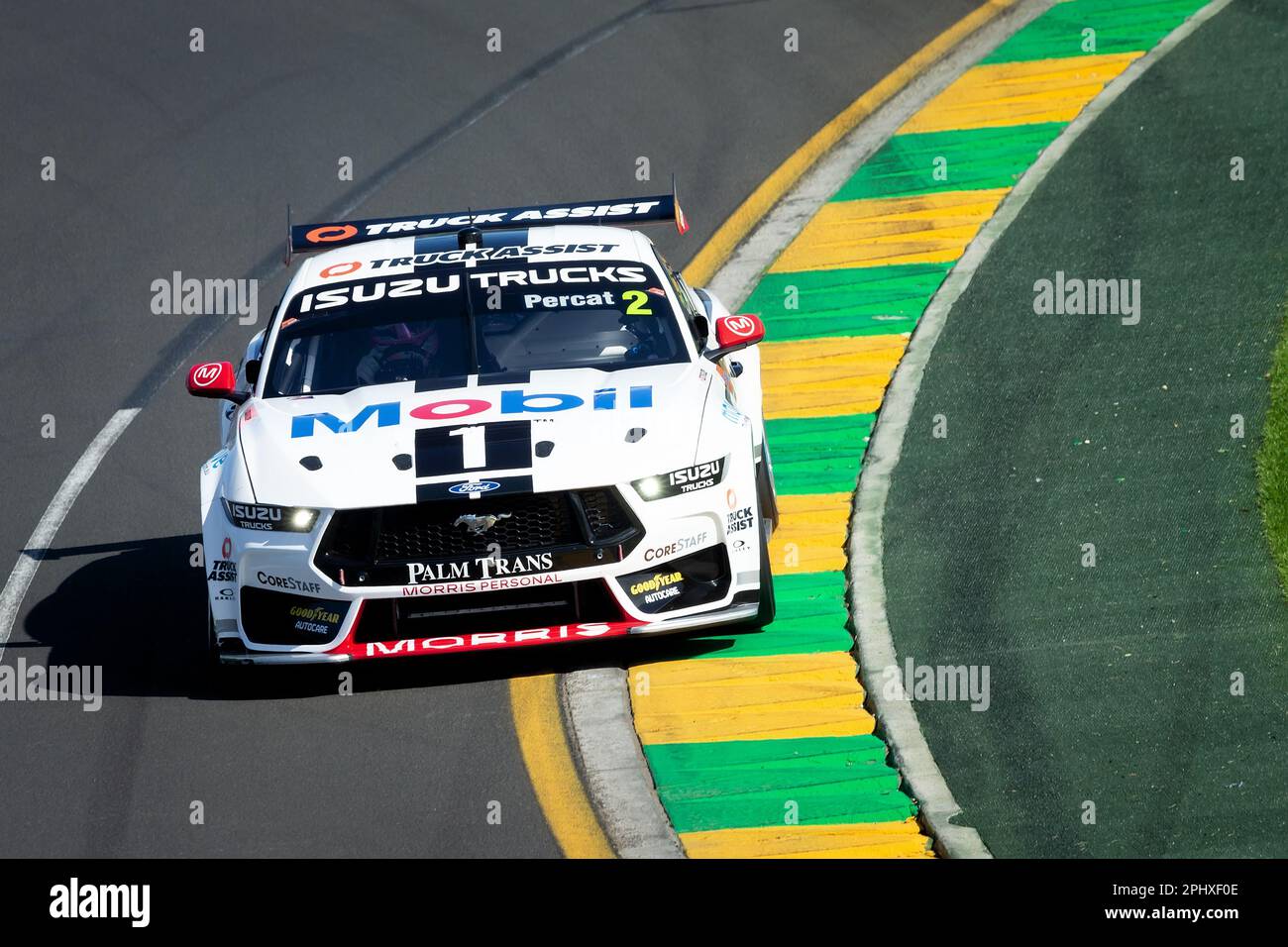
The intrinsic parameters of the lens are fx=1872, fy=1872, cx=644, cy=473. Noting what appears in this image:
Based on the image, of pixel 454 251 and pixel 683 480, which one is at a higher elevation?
pixel 454 251

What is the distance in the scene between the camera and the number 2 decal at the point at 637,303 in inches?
361

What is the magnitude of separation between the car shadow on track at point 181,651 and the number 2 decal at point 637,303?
63.8 inches

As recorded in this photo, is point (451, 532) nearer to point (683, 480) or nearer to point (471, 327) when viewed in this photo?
point (683, 480)

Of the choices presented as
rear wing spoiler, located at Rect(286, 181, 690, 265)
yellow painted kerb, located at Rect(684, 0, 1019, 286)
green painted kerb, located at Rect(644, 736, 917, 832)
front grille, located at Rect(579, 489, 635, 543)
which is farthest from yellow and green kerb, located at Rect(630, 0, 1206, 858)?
rear wing spoiler, located at Rect(286, 181, 690, 265)

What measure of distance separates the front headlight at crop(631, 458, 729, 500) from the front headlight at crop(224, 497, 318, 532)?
1.38 meters

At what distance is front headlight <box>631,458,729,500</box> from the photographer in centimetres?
791

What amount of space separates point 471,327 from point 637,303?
835 millimetres

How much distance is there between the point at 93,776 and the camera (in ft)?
25.2

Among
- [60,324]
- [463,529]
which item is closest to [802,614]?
[463,529]

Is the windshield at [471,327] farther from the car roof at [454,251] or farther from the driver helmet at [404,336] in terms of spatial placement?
the car roof at [454,251]

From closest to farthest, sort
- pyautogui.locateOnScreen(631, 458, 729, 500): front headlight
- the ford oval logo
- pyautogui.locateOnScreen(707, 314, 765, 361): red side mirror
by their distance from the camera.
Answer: the ford oval logo → pyautogui.locateOnScreen(631, 458, 729, 500): front headlight → pyautogui.locateOnScreen(707, 314, 765, 361): red side mirror

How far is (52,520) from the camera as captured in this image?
1042 centimetres
